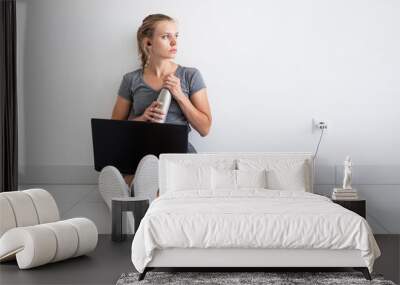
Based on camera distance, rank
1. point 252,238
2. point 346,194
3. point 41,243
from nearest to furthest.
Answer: point 252,238 < point 41,243 < point 346,194

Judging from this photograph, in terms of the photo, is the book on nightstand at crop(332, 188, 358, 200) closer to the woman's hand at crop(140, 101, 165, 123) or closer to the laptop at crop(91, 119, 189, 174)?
the laptop at crop(91, 119, 189, 174)

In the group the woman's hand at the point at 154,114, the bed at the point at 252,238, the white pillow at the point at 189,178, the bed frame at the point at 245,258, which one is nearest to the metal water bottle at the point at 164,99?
the woman's hand at the point at 154,114

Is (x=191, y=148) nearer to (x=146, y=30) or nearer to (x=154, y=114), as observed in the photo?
(x=154, y=114)

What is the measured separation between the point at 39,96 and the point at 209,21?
2.05 meters

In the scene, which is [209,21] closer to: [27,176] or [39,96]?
[39,96]

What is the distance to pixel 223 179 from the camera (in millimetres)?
6559

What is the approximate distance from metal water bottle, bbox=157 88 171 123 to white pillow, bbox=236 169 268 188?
1.18 m

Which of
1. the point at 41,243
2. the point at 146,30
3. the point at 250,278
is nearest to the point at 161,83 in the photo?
the point at 146,30

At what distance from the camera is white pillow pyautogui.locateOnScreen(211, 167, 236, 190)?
21.5 ft

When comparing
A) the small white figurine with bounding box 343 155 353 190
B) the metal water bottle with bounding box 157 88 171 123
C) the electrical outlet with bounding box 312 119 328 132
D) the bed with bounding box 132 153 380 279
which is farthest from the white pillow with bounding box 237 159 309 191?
the bed with bounding box 132 153 380 279

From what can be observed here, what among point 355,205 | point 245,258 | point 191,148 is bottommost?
point 245,258

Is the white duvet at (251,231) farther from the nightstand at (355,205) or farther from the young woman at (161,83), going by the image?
the young woman at (161,83)

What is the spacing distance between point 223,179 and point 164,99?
1265mm

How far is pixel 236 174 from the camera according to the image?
662 cm
